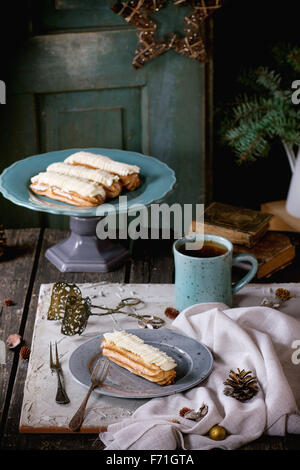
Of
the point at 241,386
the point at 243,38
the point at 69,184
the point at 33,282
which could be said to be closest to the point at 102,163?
the point at 69,184

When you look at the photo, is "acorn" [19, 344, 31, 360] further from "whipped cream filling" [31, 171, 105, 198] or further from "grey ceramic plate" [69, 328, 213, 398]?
"whipped cream filling" [31, 171, 105, 198]

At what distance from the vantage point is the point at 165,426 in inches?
37.9

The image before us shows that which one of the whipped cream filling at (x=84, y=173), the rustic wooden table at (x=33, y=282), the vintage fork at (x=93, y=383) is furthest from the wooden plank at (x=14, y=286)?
the whipped cream filling at (x=84, y=173)

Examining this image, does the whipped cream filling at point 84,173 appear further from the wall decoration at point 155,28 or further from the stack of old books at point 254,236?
the wall decoration at point 155,28

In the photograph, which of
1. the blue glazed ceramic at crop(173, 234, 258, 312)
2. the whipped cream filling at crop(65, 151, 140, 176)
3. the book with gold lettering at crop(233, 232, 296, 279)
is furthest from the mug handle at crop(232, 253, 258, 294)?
the whipped cream filling at crop(65, 151, 140, 176)

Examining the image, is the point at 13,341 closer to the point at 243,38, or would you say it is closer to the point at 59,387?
the point at 59,387

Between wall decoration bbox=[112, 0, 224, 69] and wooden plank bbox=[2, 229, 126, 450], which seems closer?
wooden plank bbox=[2, 229, 126, 450]

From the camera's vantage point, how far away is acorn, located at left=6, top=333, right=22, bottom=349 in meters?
1.23

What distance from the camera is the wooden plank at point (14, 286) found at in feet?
3.80

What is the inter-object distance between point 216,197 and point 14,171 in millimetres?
935

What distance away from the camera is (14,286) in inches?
58.1

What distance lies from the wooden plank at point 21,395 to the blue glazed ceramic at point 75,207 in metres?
0.16
